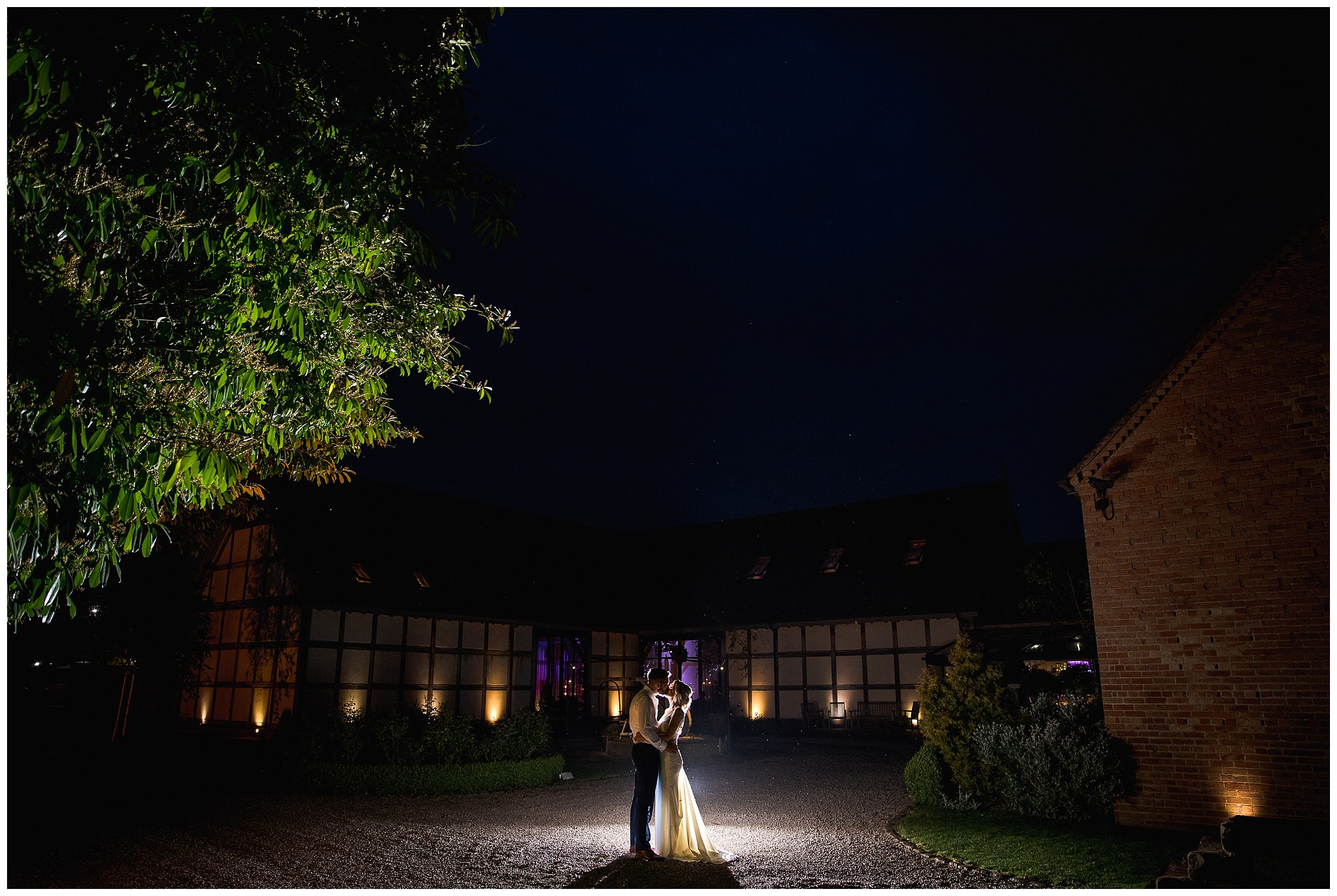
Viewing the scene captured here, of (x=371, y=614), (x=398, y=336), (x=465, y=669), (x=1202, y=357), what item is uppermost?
(x=1202, y=357)

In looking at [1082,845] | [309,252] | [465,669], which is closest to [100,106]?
[309,252]

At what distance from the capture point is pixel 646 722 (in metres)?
Result: 7.45

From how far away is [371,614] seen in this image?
19000 mm

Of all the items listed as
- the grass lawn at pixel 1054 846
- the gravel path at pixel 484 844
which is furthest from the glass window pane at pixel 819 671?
the grass lawn at pixel 1054 846

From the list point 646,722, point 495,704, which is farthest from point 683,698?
point 495,704

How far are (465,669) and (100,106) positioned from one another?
18.5m

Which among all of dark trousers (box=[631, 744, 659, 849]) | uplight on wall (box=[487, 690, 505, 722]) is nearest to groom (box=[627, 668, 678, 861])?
dark trousers (box=[631, 744, 659, 849])

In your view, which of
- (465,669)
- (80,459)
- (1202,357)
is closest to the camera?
(80,459)

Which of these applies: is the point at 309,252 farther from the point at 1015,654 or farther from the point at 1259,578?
the point at 1015,654

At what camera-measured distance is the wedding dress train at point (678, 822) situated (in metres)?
7.30

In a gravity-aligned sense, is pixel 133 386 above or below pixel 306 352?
below

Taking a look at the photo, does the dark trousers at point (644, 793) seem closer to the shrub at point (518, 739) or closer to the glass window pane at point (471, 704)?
the shrub at point (518, 739)

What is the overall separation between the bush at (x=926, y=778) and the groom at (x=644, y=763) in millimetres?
4770

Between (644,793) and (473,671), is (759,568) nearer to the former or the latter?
(473,671)
